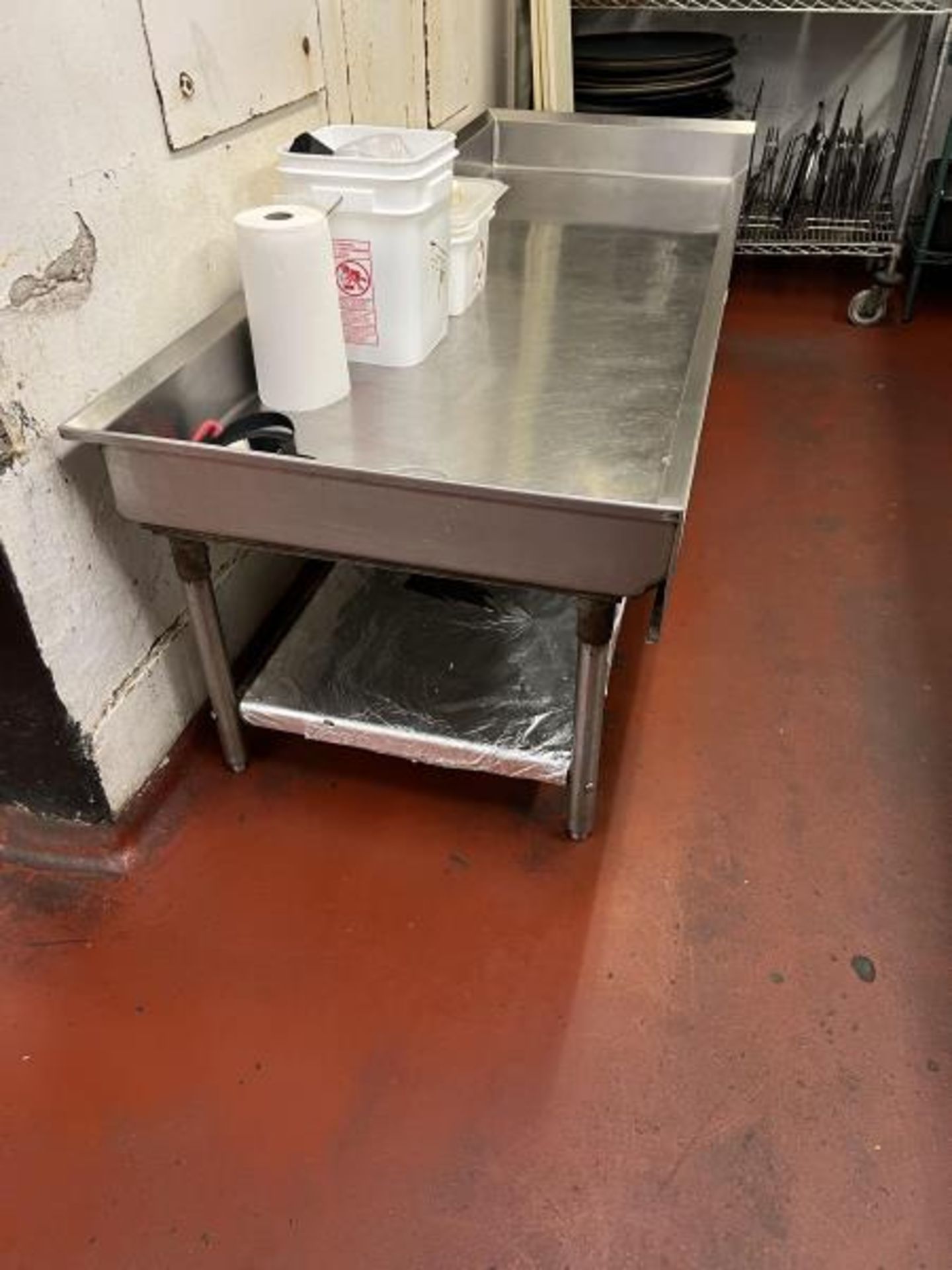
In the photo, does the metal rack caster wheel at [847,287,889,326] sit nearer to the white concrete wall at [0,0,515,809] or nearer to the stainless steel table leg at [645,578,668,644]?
the white concrete wall at [0,0,515,809]

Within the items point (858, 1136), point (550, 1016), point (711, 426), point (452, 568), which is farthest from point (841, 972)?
point (711, 426)

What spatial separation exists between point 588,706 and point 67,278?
79 cm

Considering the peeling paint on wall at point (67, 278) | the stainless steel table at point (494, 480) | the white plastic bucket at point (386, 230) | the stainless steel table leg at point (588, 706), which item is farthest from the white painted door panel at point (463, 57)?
the stainless steel table leg at point (588, 706)

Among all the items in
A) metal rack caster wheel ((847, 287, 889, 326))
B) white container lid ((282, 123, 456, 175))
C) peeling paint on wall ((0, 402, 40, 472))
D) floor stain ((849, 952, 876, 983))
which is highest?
white container lid ((282, 123, 456, 175))

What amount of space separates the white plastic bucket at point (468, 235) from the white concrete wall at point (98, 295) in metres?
0.29

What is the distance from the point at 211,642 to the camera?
127 centimetres

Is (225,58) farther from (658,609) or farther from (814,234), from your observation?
(814,234)

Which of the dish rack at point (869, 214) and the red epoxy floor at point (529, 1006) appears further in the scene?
the dish rack at point (869, 214)

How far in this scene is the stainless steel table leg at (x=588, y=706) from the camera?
1.05 m

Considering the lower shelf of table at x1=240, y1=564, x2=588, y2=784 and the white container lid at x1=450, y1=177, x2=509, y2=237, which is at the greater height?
the white container lid at x1=450, y1=177, x2=509, y2=237

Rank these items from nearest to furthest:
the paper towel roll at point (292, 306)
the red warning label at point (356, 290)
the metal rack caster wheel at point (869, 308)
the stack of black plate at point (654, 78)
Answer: the paper towel roll at point (292, 306) → the red warning label at point (356, 290) → the stack of black plate at point (654, 78) → the metal rack caster wheel at point (869, 308)

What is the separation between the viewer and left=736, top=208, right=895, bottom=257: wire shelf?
3.01 metres

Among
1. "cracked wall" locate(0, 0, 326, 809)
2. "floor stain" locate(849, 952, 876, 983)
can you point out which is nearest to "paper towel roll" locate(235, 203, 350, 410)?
"cracked wall" locate(0, 0, 326, 809)

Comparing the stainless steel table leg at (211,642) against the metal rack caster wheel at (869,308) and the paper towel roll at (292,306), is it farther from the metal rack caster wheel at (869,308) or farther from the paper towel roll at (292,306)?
the metal rack caster wheel at (869,308)
